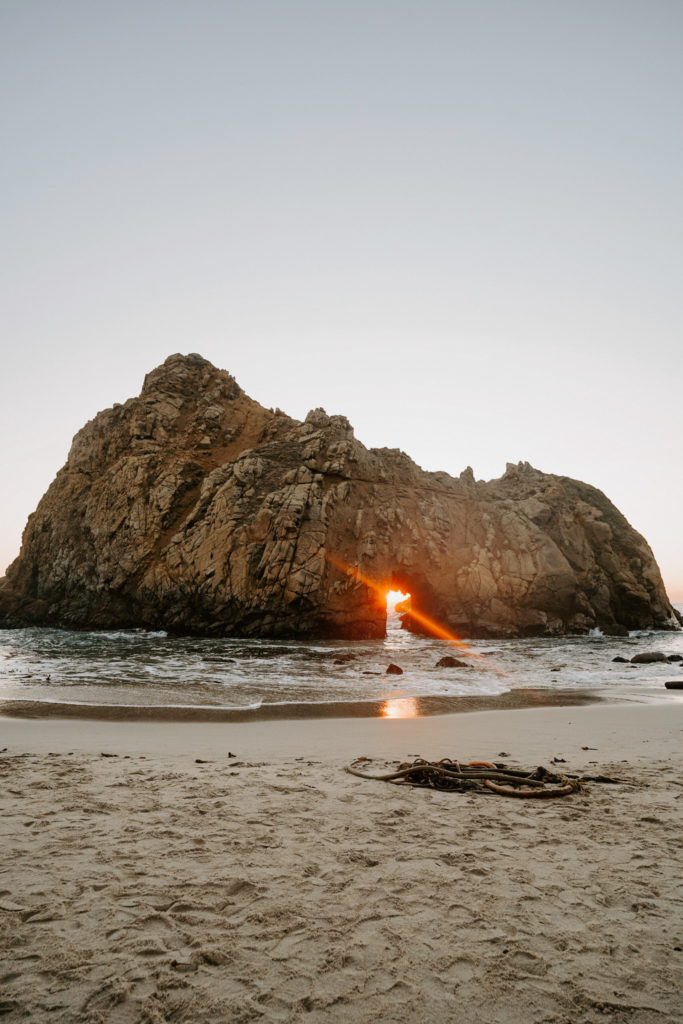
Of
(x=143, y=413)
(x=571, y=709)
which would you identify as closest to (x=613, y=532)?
(x=571, y=709)

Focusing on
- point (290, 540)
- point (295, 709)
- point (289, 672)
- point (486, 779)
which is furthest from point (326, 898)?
point (290, 540)

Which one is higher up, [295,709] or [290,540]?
[290,540]

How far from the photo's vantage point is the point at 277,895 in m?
3.43

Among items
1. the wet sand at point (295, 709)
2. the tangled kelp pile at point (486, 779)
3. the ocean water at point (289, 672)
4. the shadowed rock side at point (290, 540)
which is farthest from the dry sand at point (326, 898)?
the shadowed rock side at point (290, 540)

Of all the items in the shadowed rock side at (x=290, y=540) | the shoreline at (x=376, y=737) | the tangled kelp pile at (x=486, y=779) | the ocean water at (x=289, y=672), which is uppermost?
the shadowed rock side at (x=290, y=540)

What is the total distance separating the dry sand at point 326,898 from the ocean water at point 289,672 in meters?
6.42

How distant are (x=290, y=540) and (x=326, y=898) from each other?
2864cm

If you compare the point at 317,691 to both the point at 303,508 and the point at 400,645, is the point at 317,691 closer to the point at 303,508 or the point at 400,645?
the point at 400,645

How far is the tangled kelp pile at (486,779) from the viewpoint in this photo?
5531 mm

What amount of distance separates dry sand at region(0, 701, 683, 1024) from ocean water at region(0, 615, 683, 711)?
6420 mm

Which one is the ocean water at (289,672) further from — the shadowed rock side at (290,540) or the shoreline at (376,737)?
the shadowed rock side at (290,540)

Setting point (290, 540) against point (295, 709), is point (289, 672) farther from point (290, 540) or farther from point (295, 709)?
point (290, 540)

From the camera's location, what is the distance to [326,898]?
3395mm

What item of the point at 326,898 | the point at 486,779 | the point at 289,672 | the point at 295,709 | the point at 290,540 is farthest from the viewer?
the point at 290,540
